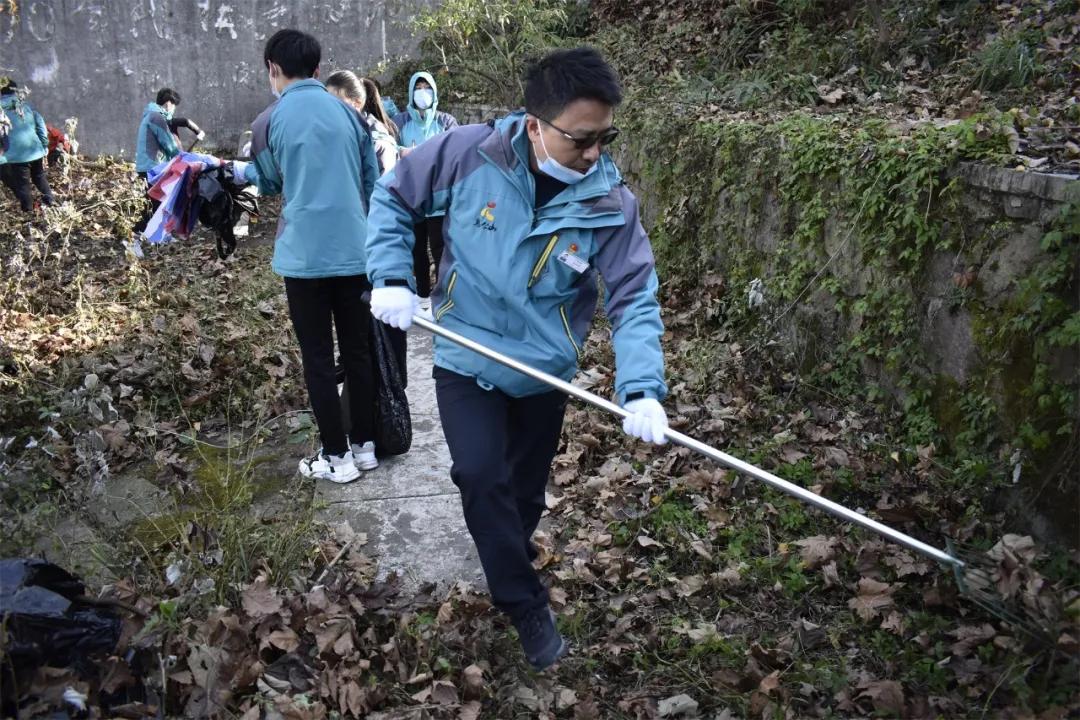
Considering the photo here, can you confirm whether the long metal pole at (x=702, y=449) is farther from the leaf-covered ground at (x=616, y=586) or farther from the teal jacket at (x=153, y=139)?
the teal jacket at (x=153, y=139)

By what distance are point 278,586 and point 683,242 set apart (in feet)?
14.5

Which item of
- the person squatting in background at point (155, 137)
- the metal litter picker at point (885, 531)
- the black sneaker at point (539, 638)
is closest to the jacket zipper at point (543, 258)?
the metal litter picker at point (885, 531)

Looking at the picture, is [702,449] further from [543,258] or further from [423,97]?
[423,97]

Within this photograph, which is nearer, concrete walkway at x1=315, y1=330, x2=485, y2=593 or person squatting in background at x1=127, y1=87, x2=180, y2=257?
concrete walkway at x1=315, y1=330, x2=485, y2=593

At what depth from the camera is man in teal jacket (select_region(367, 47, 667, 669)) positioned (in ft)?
9.04

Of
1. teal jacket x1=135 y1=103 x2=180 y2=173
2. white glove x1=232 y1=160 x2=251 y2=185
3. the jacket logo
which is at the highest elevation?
the jacket logo

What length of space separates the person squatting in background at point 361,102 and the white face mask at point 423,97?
121cm

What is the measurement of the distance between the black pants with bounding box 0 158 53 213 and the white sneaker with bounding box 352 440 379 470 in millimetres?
7732

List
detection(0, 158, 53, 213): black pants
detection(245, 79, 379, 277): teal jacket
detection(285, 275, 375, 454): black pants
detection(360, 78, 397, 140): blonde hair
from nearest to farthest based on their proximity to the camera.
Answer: detection(245, 79, 379, 277): teal jacket
detection(285, 275, 375, 454): black pants
detection(360, 78, 397, 140): blonde hair
detection(0, 158, 53, 213): black pants

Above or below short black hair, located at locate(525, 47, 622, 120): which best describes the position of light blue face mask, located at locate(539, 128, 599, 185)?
below

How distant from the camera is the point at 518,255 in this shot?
109 inches

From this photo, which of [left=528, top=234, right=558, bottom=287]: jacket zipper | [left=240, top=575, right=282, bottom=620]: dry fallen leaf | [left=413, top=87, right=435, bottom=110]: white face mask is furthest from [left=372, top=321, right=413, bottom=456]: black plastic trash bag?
[left=413, top=87, right=435, bottom=110]: white face mask

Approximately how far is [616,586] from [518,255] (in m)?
1.53

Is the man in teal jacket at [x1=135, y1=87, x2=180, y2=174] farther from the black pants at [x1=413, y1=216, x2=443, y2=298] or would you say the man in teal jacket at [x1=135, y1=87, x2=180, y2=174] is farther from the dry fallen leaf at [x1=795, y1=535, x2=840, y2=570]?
the dry fallen leaf at [x1=795, y1=535, x2=840, y2=570]
